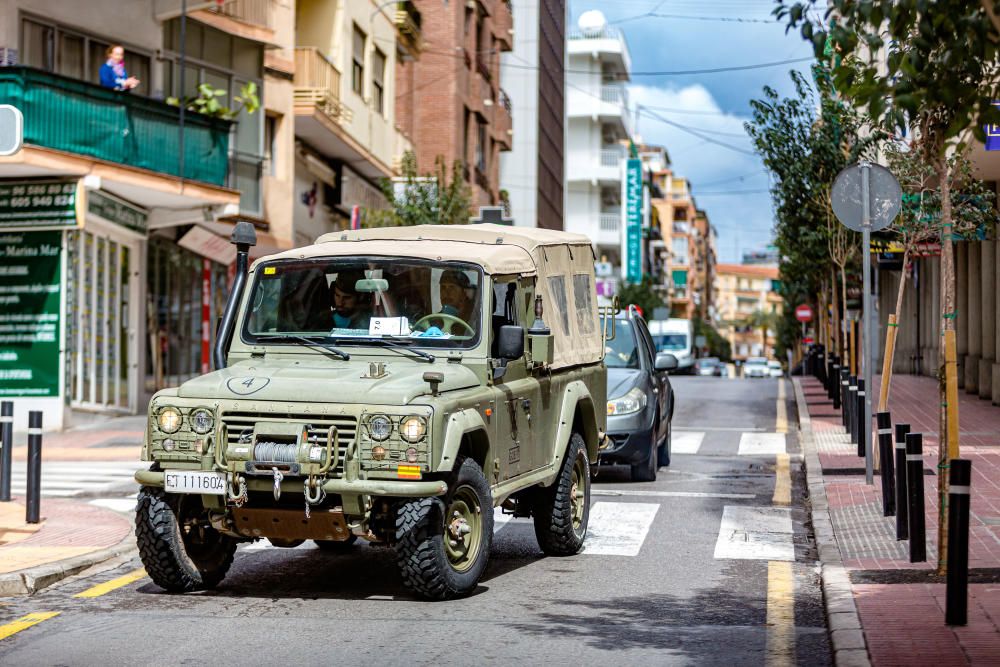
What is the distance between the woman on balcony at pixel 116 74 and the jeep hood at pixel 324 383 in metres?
15.0

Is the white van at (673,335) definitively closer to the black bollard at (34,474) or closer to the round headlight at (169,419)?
the black bollard at (34,474)

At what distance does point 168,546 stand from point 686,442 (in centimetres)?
1269

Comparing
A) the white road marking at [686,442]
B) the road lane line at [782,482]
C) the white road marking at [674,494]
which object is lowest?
the white road marking at [674,494]

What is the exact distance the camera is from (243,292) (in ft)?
30.6

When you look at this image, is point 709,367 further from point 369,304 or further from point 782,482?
point 369,304

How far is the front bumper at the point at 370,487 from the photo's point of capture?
25.0ft

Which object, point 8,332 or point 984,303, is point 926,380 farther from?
point 8,332

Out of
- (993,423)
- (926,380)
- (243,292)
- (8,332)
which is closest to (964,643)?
(243,292)

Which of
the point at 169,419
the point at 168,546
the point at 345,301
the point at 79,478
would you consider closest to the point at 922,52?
the point at 345,301

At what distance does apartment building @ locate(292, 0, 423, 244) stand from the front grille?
22.2 metres

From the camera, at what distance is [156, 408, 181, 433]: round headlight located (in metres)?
8.03

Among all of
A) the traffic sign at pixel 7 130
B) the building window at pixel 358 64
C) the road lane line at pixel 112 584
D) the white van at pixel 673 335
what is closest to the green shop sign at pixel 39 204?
the traffic sign at pixel 7 130

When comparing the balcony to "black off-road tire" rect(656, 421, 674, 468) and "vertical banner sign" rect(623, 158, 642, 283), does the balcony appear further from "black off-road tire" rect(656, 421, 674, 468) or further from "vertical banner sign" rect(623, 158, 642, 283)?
"vertical banner sign" rect(623, 158, 642, 283)

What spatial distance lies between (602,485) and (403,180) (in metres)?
20.0
